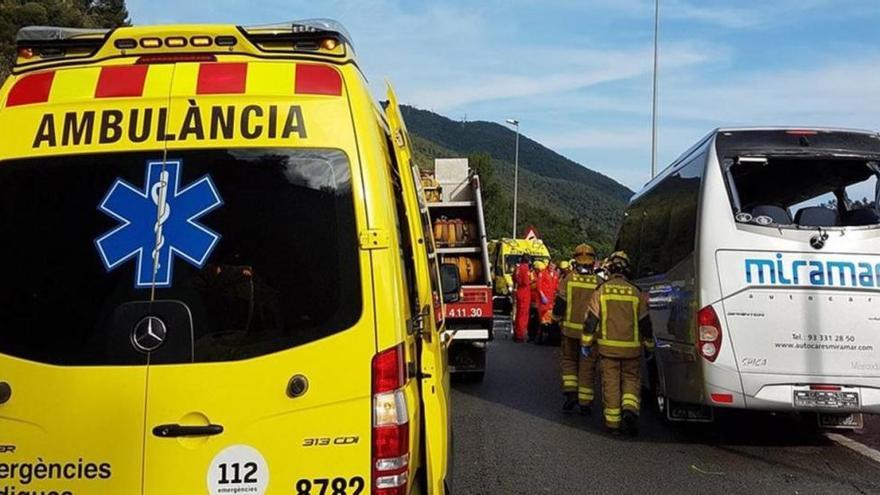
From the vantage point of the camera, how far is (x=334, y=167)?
3.32m

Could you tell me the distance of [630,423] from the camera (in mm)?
8867

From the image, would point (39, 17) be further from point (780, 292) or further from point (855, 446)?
point (855, 446)

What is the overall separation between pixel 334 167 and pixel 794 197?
8117 millimetres

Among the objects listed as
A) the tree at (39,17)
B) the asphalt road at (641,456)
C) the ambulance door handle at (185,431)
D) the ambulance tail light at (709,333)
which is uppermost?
the tree at (39,17)

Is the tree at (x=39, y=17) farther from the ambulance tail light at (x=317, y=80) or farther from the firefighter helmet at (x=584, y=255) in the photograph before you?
the ambulance tail light at (x=317, y=80)

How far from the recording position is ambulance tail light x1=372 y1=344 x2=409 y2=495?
3.21 meters

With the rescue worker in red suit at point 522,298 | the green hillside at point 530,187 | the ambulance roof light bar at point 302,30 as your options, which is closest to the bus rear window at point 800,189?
the ambulance roof light bar at point 302,30

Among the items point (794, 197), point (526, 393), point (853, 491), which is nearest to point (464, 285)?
point (526, 393)

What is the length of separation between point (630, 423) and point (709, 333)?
1524 mm

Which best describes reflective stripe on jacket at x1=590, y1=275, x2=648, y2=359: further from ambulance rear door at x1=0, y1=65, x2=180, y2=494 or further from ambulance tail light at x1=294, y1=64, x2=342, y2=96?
ambulance rear door at x1=0, y1=65, x2=180, y2=494

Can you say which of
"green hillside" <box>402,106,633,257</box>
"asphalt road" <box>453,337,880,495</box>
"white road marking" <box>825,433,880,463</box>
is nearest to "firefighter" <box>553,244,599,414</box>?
"asphalt road" <box>453,337,880,495</box>

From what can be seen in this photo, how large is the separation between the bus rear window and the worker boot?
2228 mm

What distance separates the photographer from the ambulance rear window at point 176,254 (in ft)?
10.6

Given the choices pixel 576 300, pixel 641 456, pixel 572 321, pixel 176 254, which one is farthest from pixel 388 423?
pixel 576 300
